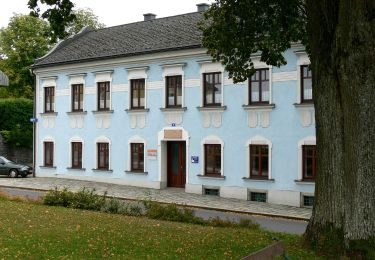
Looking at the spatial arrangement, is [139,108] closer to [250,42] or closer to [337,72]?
[250,42]

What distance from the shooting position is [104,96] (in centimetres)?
3062

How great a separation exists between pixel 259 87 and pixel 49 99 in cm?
1516

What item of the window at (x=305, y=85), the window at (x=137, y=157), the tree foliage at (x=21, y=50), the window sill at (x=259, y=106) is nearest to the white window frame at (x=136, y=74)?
the window at (x=137, y=157)

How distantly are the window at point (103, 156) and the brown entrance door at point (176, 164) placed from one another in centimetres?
429

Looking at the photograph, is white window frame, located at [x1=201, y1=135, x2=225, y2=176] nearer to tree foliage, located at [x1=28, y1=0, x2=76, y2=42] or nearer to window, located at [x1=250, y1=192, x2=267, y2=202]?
window, located at [x1=250, y1=192, x2=267, y2=202]

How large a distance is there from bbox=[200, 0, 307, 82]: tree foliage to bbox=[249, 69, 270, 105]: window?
299 inches

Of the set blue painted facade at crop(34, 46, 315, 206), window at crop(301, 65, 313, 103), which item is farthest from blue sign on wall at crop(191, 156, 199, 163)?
window at crop(301, 65, 313, 103)

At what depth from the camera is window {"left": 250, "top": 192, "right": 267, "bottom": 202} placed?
78.2 ft

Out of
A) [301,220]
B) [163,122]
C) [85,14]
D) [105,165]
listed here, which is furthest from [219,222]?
[85,14]

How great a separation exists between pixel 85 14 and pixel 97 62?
35268 mm

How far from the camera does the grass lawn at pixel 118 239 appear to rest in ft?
32.4

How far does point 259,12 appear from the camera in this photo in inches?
587

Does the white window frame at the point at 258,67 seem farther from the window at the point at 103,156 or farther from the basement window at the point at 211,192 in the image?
the window at the point at 103,156

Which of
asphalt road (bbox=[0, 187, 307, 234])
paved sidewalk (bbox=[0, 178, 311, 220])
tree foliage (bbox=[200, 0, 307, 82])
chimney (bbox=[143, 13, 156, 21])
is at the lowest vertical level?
asphalt road (bbox=[0, 187, 307, 234])
